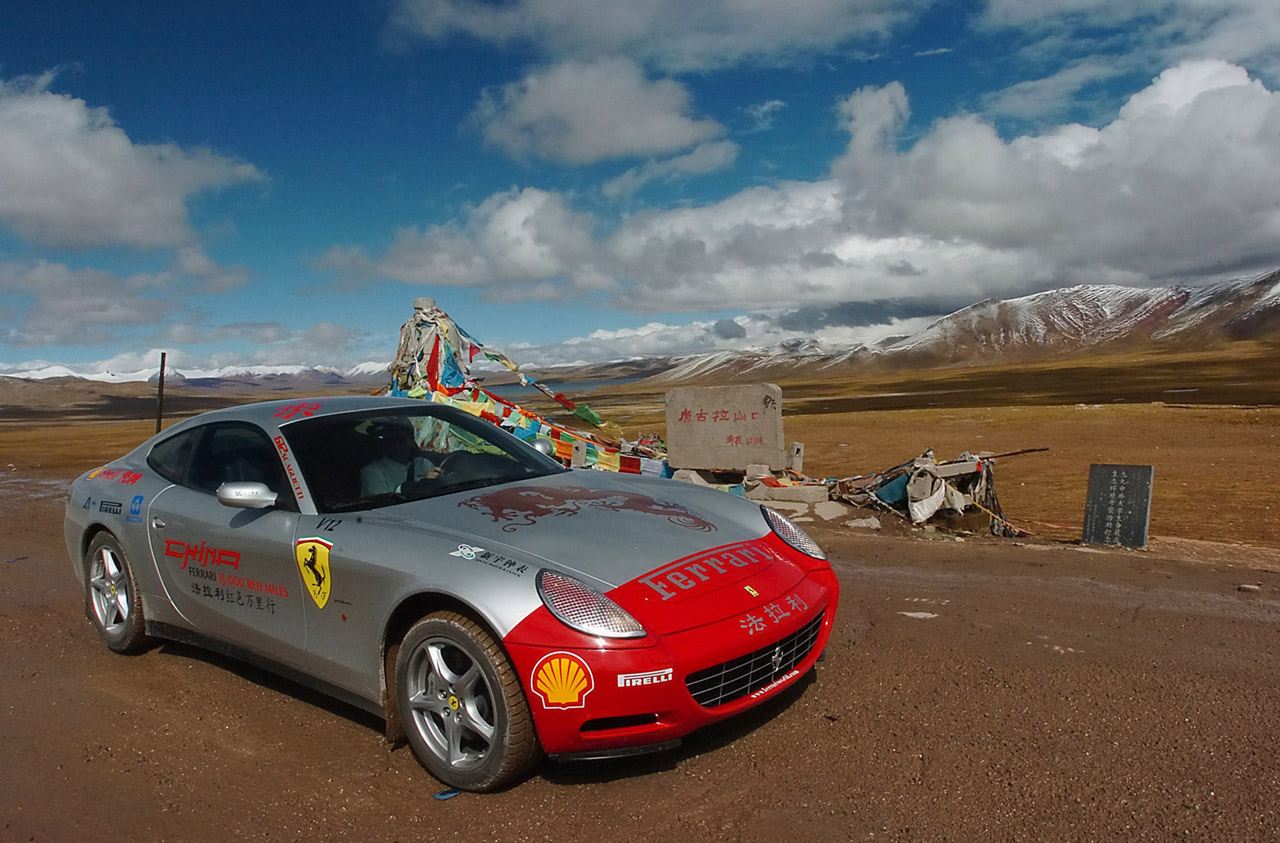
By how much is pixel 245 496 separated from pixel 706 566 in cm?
210

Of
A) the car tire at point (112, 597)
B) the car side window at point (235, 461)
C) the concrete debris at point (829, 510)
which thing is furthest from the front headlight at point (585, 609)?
the concrete debris at point (829, 510)

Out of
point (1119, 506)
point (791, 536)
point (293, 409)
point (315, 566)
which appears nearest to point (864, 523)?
point (1119, 506)

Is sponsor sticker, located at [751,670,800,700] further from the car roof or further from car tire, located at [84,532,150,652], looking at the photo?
car tire, located at [84,532,150,652]

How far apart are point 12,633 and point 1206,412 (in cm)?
3561

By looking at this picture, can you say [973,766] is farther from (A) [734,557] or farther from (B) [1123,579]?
(B) [1123,579]

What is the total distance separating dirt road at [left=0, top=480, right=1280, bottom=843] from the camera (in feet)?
9.52

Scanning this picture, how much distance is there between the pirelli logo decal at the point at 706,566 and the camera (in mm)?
3219

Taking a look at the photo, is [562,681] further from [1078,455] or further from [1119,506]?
[1078,455]

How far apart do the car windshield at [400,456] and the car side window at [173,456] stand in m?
0.95

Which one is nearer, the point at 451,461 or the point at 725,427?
the point at 451,461

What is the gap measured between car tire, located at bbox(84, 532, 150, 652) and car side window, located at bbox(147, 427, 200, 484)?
0.52 metres

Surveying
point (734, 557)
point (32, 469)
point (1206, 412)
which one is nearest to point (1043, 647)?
point (734, 557)

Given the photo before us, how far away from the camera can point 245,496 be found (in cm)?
371

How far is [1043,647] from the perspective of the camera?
4.58 m
